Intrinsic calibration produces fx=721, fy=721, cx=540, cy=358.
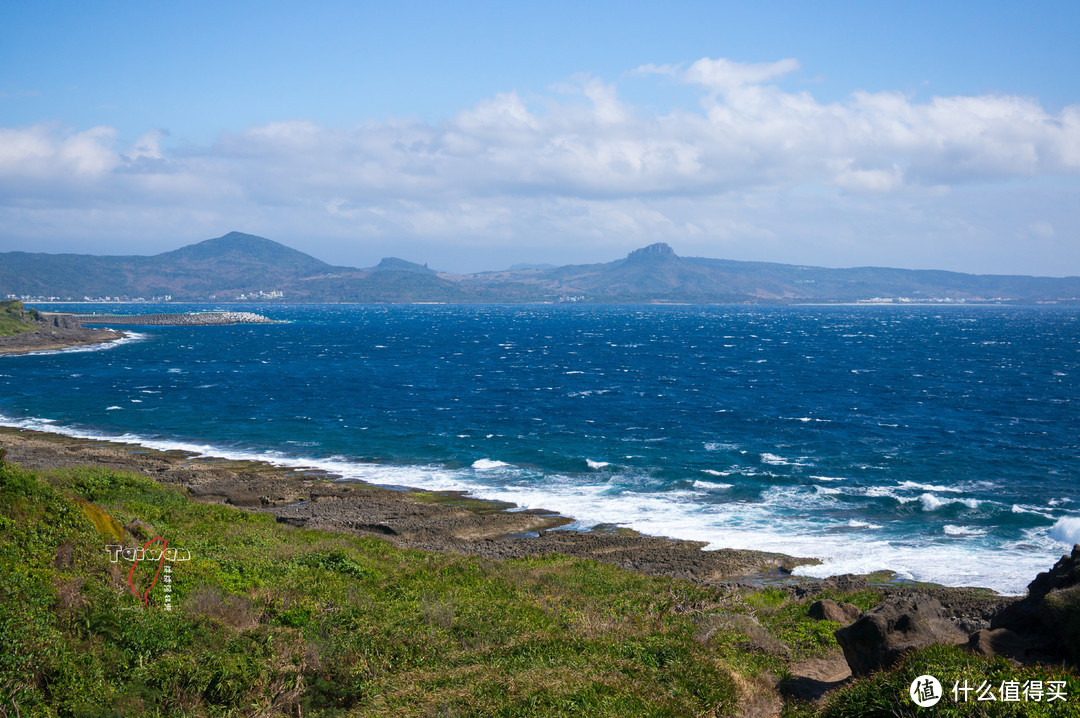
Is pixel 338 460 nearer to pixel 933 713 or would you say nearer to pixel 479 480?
pixel 479 480

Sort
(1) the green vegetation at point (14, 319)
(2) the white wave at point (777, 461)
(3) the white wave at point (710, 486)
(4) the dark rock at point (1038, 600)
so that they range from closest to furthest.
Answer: (4) the dark rock at point (1038, 600), (3) the white wave at point (710, 486), (2) the white wave at point (777, 461), (1) the green vegetation at point (14, 319)

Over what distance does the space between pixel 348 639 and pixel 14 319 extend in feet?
579

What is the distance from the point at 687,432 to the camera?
57.4 m

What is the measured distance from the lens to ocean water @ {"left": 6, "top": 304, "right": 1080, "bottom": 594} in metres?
35.6

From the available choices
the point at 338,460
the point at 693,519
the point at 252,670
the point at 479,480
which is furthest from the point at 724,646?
the point at 338,460

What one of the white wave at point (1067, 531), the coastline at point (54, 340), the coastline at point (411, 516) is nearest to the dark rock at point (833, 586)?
the coastline at point (411, 516)

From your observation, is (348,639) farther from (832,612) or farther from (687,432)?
(687,432)

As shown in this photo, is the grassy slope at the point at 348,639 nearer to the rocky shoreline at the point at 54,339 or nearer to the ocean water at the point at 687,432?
the ocean water at the point at 687,432

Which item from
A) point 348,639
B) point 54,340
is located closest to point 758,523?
point 348,639

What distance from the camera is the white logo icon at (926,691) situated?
10.6 meters

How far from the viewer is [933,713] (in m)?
10.4

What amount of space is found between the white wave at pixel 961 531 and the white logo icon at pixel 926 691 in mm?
27208

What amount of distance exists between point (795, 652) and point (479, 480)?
2848 centimetres

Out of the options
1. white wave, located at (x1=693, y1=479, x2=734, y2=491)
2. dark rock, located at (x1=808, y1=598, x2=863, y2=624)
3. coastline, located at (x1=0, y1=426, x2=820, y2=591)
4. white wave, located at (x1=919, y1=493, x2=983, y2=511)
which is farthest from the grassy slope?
white wave, located at (x1=919, y1=493, x2=983, y2=511)
